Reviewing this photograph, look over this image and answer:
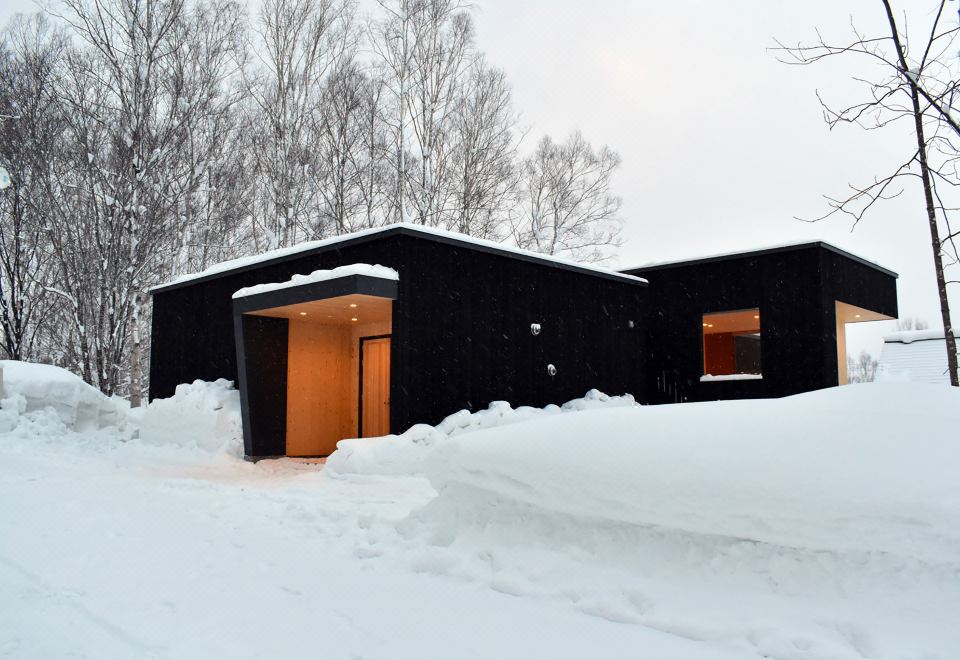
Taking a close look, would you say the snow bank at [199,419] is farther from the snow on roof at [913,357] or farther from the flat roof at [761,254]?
the snow on roof at [913,357]

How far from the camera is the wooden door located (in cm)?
1217

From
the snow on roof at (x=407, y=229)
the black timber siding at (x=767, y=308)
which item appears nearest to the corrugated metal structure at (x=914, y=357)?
the black timber siding at (x=767, y=308)

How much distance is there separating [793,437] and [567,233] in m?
20.8

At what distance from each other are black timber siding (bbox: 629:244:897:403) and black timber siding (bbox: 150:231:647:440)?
6.88ft

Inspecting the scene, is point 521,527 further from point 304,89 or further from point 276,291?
point 304,89

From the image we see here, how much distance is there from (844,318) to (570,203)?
33.7ft

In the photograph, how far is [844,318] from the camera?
56.4 ft

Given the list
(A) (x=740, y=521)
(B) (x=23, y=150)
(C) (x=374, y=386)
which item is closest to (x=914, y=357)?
(C) (x=374, y=386)

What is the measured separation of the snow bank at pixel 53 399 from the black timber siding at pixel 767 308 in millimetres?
12108

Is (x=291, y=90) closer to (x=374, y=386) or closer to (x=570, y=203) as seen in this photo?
(x=570, y=203)

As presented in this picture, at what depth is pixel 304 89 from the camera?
789 inches

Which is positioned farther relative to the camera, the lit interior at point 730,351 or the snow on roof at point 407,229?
the lit interior at point 730,351

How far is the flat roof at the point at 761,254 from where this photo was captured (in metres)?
14.1

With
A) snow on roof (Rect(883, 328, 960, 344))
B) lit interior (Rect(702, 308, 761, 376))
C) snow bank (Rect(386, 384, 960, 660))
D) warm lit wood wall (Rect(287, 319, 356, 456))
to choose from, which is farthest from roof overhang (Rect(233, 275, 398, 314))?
snow on roof (Rect(883, 328, 960, 344))
